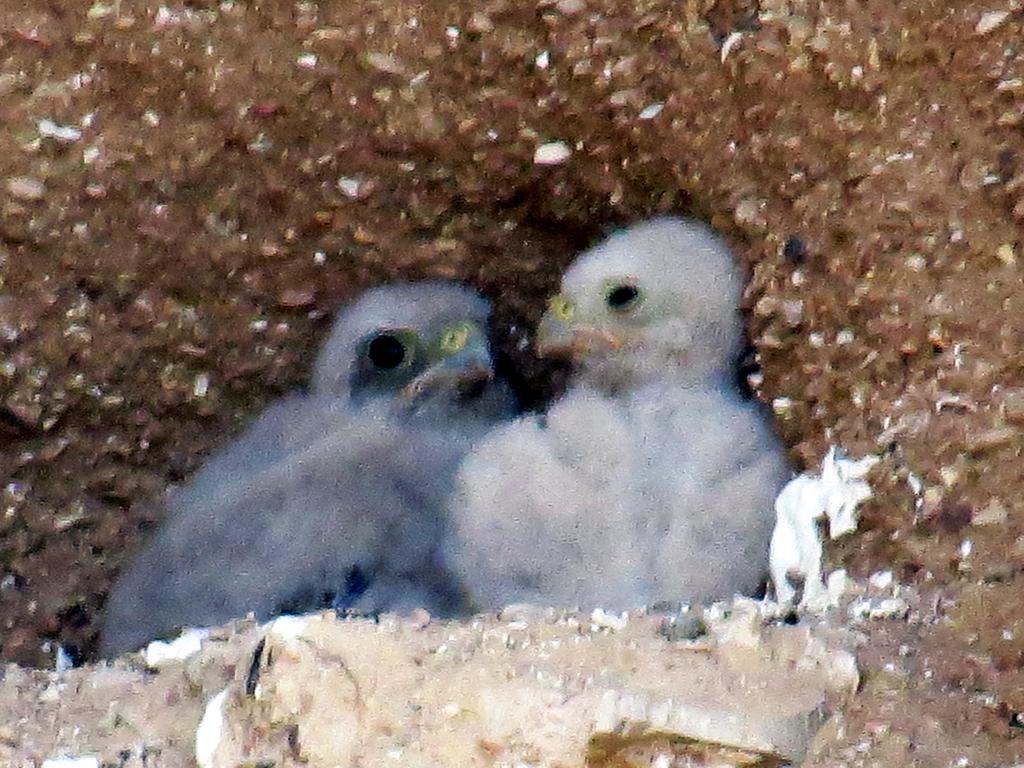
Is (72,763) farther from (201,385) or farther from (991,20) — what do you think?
(991,20)

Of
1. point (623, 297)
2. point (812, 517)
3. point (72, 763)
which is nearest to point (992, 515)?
point (812, 517)

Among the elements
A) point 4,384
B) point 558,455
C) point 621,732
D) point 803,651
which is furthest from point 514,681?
point 4,384

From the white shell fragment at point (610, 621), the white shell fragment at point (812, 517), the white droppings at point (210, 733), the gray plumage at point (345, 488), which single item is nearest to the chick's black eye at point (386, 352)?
the gray plumage at point (345, 488)

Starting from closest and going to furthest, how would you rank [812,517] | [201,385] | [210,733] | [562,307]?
[210,733], [812,517], [562,307], [201,385]

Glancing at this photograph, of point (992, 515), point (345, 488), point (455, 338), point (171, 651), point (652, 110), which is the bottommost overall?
point (171, 651)

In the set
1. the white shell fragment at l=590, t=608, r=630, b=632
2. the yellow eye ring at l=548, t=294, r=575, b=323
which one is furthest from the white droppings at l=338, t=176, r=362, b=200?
the white shell fragment at l=590, t=608, r=630, b=632

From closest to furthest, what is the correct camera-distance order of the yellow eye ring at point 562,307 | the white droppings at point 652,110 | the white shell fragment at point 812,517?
the white shell fragment at point 812,517
the white droppings at point 652,110
the yellow eye ring at point 562,307

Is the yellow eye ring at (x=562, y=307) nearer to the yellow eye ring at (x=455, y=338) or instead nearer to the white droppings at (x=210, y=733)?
the yellow eye ring at (x=455, y=338)
